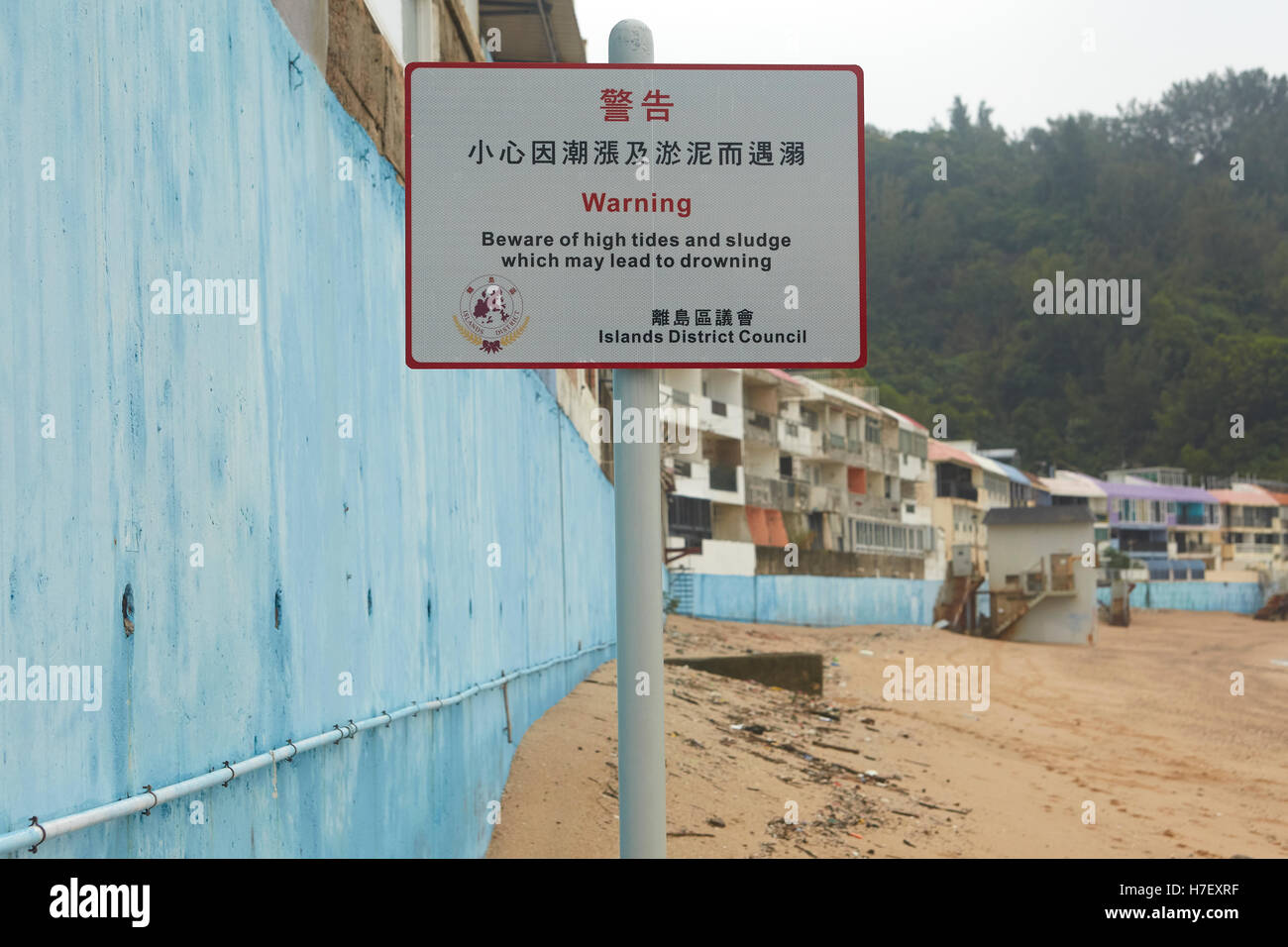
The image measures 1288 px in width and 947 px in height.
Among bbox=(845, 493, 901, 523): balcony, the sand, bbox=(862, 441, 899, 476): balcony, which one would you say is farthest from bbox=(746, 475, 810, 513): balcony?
the sand

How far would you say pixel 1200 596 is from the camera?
68250mm

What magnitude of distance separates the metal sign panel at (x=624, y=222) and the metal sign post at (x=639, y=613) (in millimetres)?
94

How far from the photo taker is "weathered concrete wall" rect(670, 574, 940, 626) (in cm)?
3903

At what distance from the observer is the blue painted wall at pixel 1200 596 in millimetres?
68188

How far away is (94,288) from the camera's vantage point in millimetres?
2502

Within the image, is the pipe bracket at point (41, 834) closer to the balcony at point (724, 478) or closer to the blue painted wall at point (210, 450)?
the blue painted wall at point (210, 450)

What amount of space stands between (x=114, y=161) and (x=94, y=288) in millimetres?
313

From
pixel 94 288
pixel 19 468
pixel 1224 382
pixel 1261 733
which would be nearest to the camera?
pixel 19 468

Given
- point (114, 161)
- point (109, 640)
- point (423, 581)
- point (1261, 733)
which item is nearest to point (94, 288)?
point (114, 161)

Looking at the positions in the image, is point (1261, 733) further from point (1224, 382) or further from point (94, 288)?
point (1224, 382)

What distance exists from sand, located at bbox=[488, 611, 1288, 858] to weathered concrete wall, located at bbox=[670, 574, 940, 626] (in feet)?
34.2

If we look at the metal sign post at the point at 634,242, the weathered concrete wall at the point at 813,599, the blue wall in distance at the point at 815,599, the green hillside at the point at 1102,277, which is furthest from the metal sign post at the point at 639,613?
the green hillside at the point at 1102,277

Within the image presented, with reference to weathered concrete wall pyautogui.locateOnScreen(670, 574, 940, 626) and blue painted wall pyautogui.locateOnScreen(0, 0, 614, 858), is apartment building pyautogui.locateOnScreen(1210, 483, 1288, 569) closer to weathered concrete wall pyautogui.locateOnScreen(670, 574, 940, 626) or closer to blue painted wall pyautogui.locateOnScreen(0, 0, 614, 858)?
weathered concrete wall pyautogui.locateOnScreen(670, 574, 940, 626)

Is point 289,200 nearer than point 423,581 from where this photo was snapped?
Yes
